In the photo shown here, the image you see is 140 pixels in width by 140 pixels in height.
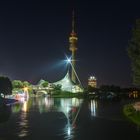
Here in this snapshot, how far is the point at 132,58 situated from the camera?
4169cm

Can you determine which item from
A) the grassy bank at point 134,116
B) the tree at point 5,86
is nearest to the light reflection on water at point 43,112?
the grassy bank at point 134,116

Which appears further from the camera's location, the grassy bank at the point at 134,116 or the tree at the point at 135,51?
the tree at the point at 135,51

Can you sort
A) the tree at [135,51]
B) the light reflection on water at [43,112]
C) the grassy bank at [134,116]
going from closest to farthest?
the light reflection on water at [43,112] < the grassy bank at [134,116] < the tree at [135,51]

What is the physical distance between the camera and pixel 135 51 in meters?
41.0

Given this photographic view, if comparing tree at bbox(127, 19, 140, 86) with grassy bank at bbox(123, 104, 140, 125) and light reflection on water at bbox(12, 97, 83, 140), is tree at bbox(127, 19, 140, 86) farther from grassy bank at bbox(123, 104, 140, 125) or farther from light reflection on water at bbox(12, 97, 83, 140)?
light reflection on water at bbox(12, 97, 83, 140)

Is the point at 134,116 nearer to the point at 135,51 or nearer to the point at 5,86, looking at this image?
the point at 135,51

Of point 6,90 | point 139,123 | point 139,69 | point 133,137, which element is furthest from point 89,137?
point 6,90

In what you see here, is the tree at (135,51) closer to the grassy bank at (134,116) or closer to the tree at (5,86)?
the grassy bank at (134,116)

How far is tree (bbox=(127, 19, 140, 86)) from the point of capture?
4047cm

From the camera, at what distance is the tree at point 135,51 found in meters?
40.5

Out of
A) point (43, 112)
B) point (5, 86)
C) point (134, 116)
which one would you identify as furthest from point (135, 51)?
point (5, 86)

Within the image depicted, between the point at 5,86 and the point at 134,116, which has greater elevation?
the point at 5,86

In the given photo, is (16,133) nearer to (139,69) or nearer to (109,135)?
(109,135)

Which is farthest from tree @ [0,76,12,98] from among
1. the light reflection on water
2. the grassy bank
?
the grassy bank
